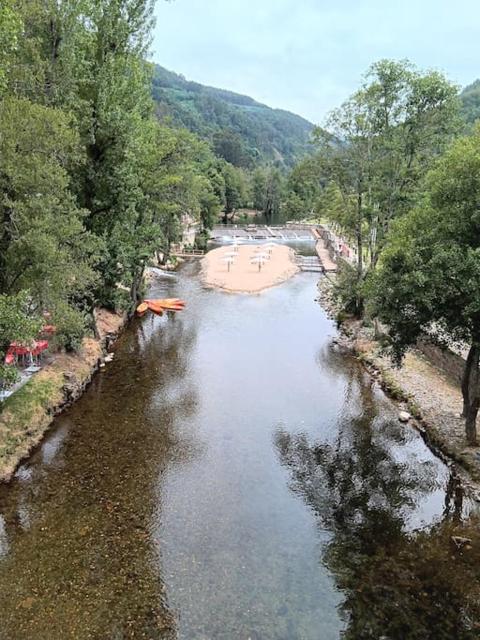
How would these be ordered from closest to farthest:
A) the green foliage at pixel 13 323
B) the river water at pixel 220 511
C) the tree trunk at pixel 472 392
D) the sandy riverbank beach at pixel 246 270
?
the river water at pixel 220 511 → the green foliage at pixel 13 323 → the tree trunk at pixel 472 392 → the sandy riverbank beach at pixel 246 270

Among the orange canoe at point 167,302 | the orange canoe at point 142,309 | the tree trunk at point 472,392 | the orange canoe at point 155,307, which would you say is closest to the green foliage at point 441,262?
the tree trunk at point 472,392

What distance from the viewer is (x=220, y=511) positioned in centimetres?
1422

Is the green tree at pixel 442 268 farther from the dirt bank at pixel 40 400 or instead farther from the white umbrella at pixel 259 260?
the white umbrella at pixel 259 260

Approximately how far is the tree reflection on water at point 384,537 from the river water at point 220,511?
0.05 m

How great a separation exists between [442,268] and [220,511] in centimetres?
977

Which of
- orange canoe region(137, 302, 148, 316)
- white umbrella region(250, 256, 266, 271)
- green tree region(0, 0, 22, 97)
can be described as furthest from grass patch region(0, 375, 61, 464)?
white umbrella region(250, 256, 266, 271)

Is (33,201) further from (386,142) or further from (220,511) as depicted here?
(386,142)

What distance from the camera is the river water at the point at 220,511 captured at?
10.7m

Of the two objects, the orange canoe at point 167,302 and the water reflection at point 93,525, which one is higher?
the orange canoe at point 167,302

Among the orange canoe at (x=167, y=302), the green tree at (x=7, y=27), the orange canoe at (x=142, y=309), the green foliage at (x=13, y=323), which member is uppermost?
the green tree at (x=7, y=27)

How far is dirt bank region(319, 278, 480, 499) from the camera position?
16984 mm

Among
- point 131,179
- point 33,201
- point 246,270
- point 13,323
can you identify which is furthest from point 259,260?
point 13,323

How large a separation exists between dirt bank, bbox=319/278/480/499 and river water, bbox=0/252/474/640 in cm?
73

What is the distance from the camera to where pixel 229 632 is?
1020cm
